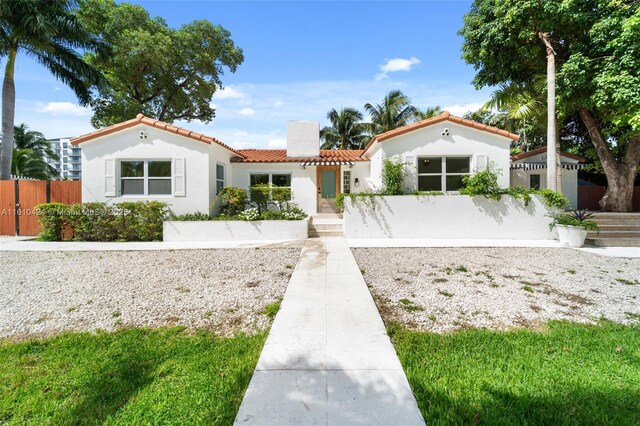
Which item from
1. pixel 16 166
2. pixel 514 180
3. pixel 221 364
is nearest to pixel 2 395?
pixel 221 364

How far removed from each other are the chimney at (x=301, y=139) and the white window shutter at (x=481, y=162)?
29.3 ft

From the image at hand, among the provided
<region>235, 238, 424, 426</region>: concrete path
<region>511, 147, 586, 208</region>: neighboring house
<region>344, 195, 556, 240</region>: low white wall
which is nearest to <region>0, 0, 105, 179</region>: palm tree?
<region>344, 195, 556, 240</region>: low white wall

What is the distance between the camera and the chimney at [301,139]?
17750mm

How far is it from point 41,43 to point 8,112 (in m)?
4.04

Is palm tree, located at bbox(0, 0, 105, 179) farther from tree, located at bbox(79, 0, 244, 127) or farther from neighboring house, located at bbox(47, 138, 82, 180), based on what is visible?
neighboring house, located at bbox(47, 138, 82, 180)

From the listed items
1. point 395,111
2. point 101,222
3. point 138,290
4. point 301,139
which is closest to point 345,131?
point 395,111

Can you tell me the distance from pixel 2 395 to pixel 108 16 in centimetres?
2801

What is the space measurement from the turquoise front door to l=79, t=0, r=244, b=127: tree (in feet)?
50.3

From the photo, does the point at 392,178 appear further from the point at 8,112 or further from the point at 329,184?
the point at 8,112

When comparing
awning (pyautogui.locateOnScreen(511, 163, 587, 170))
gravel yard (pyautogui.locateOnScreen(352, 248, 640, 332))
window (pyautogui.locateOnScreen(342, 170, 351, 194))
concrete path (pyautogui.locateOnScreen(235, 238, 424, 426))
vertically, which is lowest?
concrete path (pyautogui.locateOnScreen(235, 238, 424, 426))

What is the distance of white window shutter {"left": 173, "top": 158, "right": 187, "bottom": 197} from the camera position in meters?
13.3

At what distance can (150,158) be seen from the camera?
13414 millimetres

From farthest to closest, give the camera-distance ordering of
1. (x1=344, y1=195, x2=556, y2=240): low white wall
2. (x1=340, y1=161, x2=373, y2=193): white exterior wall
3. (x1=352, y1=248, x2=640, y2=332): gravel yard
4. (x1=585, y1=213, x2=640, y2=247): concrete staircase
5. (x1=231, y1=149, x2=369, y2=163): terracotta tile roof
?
1. (x1=340, y1=161, x2=373, y2=193): white exterior wall
2. (x1=231, y1=149, x2=369, y2=163): terracotta tile roof
3. (x1=344, y1=195, x2=556, y2=240): low white wall
4. (x1=585, y1=213, x2=640, y2=247): concrete staircase
5. (x1=352, y1=248, x2=640, y2=332): gravel yard

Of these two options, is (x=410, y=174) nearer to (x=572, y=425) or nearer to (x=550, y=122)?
(x=550, y=122)
